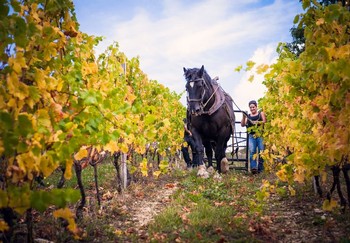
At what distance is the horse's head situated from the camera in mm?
7844

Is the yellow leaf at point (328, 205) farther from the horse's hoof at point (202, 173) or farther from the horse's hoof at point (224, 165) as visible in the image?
the horse's hoof at point (224, 165)

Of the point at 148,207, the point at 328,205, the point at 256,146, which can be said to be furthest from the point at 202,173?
the point at 328,205

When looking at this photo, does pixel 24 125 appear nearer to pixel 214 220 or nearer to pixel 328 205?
pixel 328 205

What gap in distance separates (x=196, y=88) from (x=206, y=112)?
0.83 m

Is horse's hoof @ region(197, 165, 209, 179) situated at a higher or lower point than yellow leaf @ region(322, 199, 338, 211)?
lower

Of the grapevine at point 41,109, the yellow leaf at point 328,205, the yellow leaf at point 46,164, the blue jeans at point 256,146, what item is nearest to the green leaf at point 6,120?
the grapevine at point 41,109

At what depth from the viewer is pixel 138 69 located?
7020 millimetres

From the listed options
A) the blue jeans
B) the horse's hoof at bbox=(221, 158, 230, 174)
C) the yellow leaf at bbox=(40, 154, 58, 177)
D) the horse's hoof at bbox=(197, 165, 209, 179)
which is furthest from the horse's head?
the yellow leaf at bbox=(40, 154, 58, 177)

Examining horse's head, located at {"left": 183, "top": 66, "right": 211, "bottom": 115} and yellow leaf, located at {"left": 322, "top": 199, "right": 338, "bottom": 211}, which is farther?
horse's head, located at {"left": 183, "top": 66, "right": 211, "bottom": 115}

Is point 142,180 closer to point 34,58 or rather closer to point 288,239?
point 288,239

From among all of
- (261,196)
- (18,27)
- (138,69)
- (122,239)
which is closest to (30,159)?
(18,27)

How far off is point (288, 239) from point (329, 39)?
229 centimetres

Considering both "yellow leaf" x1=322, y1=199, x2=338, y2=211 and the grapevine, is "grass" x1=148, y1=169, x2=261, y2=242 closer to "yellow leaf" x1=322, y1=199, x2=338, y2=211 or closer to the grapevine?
"yellow leaf" x1=322, y1=199, x2=338, y2=211

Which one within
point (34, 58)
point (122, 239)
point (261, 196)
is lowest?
point (122, 239)
